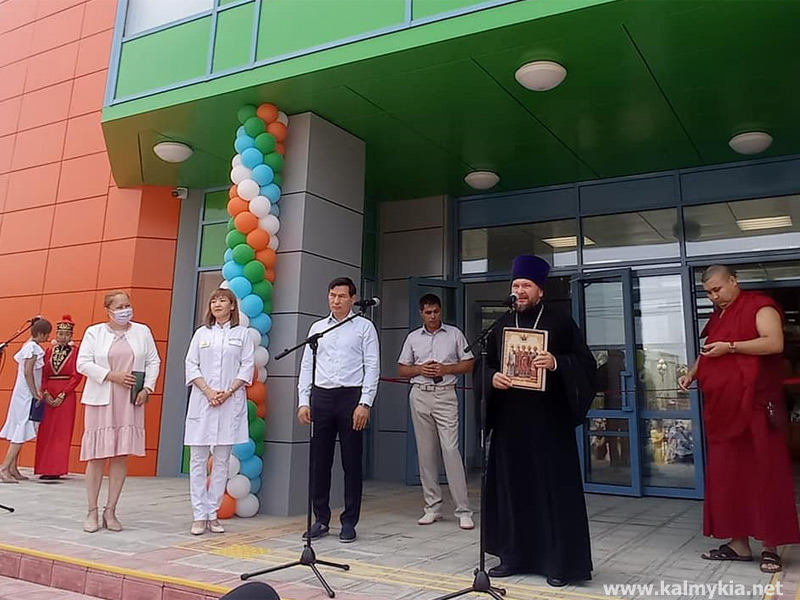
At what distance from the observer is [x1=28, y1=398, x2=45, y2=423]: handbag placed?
6906 millimetres

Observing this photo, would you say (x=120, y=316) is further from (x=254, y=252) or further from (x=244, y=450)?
(x=244, y=450)

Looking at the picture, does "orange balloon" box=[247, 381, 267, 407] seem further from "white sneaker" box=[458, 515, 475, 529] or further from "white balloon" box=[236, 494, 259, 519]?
"white sneaker" box=[458, 515, 475, 529]

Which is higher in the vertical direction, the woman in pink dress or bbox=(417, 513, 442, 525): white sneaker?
the woman in pink dress

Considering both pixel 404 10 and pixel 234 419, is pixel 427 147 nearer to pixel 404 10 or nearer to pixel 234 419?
pixel 404 10

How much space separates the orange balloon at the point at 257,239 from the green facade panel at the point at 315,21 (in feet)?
4.57

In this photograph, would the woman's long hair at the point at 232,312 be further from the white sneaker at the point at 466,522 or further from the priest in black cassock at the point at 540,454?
the white sneaker at the point at 466,522

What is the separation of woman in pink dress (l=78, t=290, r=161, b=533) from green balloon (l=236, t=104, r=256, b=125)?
1858mm

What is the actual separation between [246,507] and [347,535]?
3.69 feet

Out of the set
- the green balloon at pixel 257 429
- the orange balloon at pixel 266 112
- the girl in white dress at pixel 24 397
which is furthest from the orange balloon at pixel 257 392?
the girl in white dress at pixel 24 397

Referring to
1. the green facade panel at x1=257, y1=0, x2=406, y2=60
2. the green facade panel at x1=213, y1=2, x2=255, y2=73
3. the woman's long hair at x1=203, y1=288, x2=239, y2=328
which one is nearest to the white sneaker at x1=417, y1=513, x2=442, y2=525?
the woman's long hair at x1=203, y1=288, x2=239, y2=328

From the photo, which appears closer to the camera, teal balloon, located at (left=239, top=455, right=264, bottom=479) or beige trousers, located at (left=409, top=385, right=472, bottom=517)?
beige trousers, located at (left=409, top=385, right=472, bottom=517)

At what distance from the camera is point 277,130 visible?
17.8 feet

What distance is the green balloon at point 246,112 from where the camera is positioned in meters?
5.39

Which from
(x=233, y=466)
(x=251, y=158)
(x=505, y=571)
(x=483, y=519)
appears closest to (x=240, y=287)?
(x=251, y=158)
